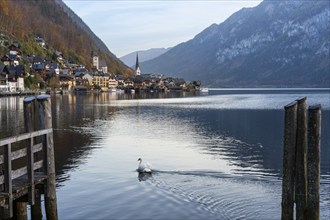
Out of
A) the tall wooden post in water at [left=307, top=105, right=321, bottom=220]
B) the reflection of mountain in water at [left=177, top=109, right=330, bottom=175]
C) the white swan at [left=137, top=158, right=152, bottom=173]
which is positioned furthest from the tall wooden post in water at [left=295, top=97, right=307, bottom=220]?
the reflection of mountain in water at [left=177, top=109, right=330, bottom=175]

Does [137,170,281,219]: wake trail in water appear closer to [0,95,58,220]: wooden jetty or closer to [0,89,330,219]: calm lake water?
[0,89,330,219]: calm lake water

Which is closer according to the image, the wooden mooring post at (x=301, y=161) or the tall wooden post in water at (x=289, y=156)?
the wooden mooring post at (x=301, y=161)

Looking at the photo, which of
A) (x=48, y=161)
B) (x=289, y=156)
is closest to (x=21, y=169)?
(x=48, y=161)

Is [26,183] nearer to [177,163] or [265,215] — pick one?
[265,215]

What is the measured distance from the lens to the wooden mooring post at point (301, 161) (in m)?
15.4

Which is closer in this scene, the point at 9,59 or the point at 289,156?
the point at 289,156

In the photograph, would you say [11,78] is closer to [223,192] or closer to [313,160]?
[223,192]

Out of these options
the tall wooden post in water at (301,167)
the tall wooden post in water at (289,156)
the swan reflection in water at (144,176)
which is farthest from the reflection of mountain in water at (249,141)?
the tall wooden post in water at (289,156)

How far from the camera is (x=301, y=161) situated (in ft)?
53.4

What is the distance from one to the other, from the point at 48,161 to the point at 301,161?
9.36 meters

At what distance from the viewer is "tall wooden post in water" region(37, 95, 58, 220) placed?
17922 millimetres

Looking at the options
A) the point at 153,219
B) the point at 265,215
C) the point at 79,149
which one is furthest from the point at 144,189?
the point at 79,149

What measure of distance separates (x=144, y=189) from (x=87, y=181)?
13.4 ft

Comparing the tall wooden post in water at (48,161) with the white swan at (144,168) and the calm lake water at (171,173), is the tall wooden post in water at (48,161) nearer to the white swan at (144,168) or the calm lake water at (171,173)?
the calm lake water at (171,173)
